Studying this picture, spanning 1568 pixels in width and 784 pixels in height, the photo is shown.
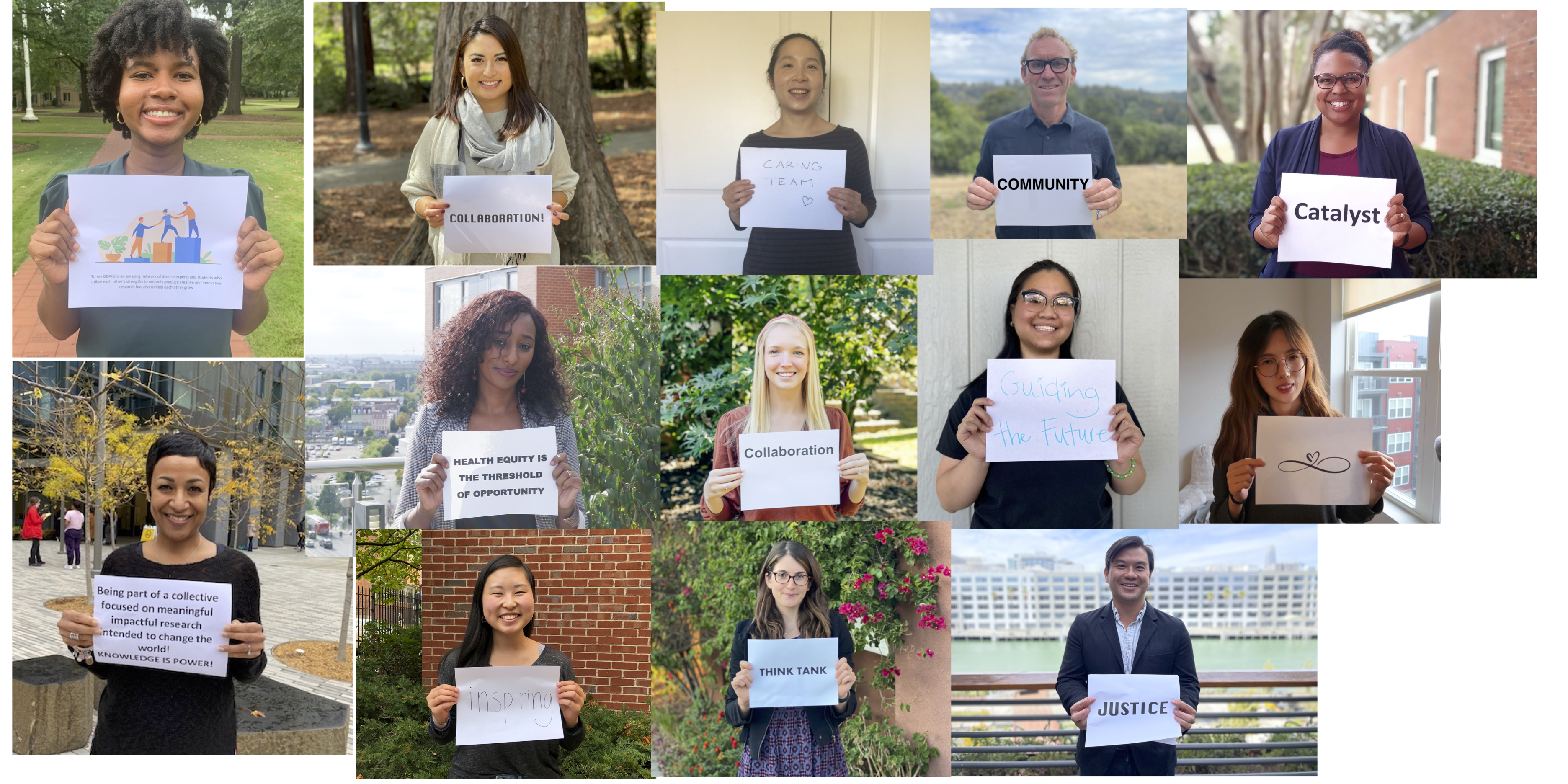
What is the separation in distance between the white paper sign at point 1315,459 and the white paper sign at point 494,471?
10.9ft

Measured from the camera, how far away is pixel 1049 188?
495 centimetres

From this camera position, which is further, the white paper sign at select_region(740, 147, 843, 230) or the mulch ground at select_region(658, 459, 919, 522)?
the white paper sign at select_region(740, 147, 843, 230)

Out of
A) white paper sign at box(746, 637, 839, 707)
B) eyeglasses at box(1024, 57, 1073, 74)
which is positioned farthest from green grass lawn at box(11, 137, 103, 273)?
eyeglasses at box(1024, 57, 1073, 74)

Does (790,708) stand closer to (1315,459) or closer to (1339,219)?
(1315,459)

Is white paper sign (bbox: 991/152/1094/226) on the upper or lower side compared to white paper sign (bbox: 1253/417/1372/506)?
upper

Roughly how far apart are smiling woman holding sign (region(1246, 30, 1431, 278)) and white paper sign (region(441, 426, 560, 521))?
3.49 metres

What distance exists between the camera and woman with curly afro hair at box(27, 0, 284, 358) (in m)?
4.80

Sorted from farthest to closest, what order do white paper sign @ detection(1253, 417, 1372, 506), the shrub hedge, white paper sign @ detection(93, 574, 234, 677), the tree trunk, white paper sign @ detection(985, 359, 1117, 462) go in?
the shrub hedge → the tree trunk → white paper sign @ detection(1253, 417, 1372, 506) → white paper sign @ detection(985, 359, 1117, 462) → white paper sign @ detection(93, 574, 234, 677)

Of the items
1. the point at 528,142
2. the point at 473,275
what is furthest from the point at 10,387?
the point at 528,142

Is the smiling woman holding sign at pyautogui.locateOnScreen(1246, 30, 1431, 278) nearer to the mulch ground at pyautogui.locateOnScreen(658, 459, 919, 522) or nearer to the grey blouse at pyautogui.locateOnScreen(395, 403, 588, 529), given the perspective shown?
the mulch ground at pyautogui.locateOnScreen(658, 459, 919, 522)

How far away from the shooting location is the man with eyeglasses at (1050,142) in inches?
195

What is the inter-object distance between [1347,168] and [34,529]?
6.23 meters

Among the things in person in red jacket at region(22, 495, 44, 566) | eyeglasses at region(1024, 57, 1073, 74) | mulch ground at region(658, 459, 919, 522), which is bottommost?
person in red jacket at region(22, 495, 44, 566)

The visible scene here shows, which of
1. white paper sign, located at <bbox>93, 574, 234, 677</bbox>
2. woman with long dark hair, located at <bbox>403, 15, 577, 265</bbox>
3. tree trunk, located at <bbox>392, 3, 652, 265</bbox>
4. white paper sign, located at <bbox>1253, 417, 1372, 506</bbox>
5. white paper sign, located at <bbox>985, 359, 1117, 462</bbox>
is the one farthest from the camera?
tree trunk, located at <bbox>392, 3, 652, 265</bbox>
